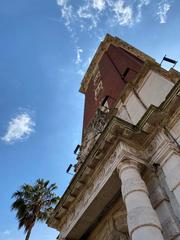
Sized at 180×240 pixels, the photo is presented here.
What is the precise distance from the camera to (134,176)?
5.98 m

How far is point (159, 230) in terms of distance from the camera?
187 inches

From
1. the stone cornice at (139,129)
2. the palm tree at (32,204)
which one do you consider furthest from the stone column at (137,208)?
the palm tree at (32,204)

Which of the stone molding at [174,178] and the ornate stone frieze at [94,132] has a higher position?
the ornate stone frieze at [94,132]

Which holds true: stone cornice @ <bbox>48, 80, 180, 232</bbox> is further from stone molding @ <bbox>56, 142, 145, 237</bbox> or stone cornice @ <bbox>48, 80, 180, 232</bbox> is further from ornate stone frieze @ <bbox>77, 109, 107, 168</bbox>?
ornate stone frieze @ <bbox>77, 109, 107, 168</bbox>

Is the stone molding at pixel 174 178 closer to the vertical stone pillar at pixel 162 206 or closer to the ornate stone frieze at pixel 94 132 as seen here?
the vertical stone pillar at pixel 162 206

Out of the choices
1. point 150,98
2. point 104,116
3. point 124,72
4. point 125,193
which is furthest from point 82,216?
point 124,72

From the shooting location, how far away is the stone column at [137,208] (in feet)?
15.4

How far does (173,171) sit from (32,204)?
14.6m

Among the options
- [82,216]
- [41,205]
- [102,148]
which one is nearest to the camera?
[102,148]

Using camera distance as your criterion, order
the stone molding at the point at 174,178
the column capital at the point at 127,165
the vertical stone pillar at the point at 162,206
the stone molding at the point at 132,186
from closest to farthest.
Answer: the vertical stone pillar at the point at 162,206 → the stone molding at the point at 174,178 → the stone molding at the point at 132,186 → the column capital at the point at 127,165

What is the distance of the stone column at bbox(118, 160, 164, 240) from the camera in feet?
15.4

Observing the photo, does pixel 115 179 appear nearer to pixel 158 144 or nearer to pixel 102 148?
pixel 102 148

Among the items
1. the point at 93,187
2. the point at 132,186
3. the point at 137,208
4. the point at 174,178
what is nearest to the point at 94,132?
the point at 93,187

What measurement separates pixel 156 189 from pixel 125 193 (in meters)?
0.95
